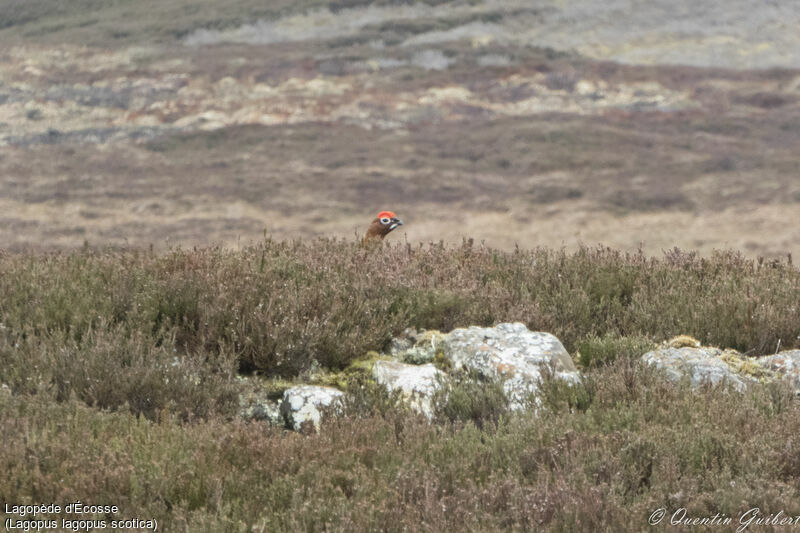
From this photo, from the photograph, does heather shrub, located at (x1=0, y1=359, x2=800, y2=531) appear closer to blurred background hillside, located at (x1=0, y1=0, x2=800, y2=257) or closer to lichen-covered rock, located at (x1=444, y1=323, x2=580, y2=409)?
lichen-covered rock, located at (x1=444, y1=323, x2=580, y2=409)

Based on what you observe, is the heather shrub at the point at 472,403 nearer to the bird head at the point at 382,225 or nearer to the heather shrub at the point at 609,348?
the heather shrub at the point at 609,348

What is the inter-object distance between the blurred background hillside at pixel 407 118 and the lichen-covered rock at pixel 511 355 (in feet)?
113

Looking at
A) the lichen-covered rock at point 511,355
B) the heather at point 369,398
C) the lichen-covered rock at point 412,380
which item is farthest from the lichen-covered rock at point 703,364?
A: the lichen-covered rock at point 412,380

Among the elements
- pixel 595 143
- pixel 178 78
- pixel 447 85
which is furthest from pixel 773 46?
pixel 178 78

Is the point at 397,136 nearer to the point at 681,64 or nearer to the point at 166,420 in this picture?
the point at 681,64

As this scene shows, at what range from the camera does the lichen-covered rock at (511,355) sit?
4.66 metres

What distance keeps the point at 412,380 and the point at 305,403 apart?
61 cm

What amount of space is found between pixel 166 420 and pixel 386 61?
6144cm

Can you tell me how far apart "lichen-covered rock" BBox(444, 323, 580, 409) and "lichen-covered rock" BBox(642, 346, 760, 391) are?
48cm

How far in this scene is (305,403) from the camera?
4.44 m

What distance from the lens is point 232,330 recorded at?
486 cm

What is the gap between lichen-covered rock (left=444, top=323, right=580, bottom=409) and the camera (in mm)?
4660

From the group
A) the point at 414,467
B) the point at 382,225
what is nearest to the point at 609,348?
the point at 414,467

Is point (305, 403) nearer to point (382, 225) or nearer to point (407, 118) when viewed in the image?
point (382, 225)
